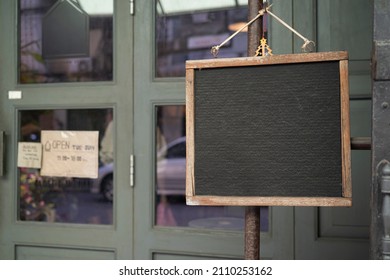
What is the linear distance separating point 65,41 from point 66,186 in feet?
3.06

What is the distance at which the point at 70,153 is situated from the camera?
10.0ft

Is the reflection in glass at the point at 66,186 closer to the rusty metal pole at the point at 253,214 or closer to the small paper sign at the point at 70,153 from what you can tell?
the small paper sign at the point at 70,153

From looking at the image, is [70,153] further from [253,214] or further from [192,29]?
[253,214]

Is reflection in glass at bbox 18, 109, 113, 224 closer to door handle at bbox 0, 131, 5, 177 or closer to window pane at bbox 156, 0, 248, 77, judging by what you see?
door handle at bbox 0, 131, 5, 177

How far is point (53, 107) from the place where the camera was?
3059 millimetres

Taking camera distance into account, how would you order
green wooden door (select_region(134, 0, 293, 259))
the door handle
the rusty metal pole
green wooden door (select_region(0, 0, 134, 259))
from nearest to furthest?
1. the rusty metal pole
2. green wooden door (select_region(134, 0, 293, 259))
3. green wooden door (select_region(0, 0, 134, 259))
4. the door handle

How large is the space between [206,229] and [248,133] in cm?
118

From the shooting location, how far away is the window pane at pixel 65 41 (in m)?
3.04

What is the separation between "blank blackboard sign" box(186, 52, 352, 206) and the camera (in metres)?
1.72

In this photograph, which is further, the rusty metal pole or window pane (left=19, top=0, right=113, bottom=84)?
window pane (left=19, top=0, right=113, bottom=84)

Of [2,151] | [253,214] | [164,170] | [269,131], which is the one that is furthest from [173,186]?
[269,131]

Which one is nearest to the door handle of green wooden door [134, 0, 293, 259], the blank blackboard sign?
green wooden door [134, 0, 293, 259]

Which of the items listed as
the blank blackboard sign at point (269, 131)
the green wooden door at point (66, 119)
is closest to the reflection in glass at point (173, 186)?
the green wooden door at point (66, 119)

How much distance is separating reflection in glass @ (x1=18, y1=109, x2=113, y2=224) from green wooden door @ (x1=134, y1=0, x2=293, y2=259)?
247 mm
